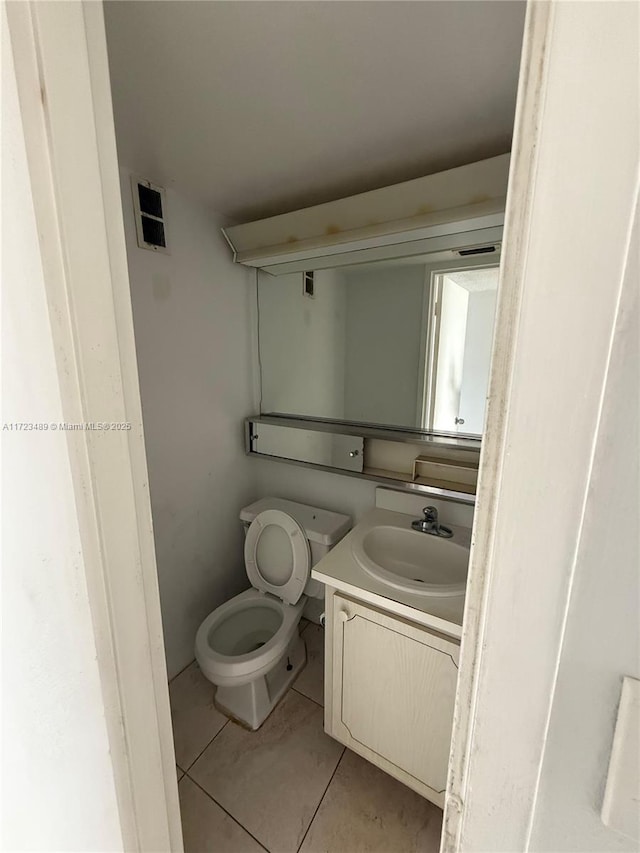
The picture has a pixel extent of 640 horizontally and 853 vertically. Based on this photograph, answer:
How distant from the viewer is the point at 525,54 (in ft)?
0.97

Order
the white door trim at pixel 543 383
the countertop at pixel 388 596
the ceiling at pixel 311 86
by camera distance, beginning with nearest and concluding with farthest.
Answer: the white door trim at pixel 543 383 → the ceiling at pixel 311 86 → the countertop at pixel 388 596

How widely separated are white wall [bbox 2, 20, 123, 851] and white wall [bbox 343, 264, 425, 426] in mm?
1251

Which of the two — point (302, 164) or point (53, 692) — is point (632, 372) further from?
point (302, 164)

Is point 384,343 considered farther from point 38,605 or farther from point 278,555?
point 38,605

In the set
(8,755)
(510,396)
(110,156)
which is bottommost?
(8,755)

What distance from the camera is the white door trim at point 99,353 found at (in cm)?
49

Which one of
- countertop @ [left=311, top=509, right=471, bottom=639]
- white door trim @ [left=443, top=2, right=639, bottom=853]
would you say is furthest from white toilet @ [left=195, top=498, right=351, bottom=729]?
white door trim @ [left=443, top=2, right=639, bottom=853]

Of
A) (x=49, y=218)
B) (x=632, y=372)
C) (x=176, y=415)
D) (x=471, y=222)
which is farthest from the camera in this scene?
(x=176, y=415)

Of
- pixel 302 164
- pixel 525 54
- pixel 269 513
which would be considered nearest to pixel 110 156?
pixel 525 54

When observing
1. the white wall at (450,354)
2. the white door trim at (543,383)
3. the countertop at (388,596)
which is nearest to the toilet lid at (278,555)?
the countertop at (388,596)

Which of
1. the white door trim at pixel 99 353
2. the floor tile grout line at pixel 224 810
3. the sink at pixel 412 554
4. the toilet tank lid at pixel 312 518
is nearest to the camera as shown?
the white door trim at pixel 99 353

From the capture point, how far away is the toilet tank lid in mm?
1556

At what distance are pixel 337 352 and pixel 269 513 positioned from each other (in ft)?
2.82

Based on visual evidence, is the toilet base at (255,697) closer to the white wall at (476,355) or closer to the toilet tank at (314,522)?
the toilet tank at (314,522)
